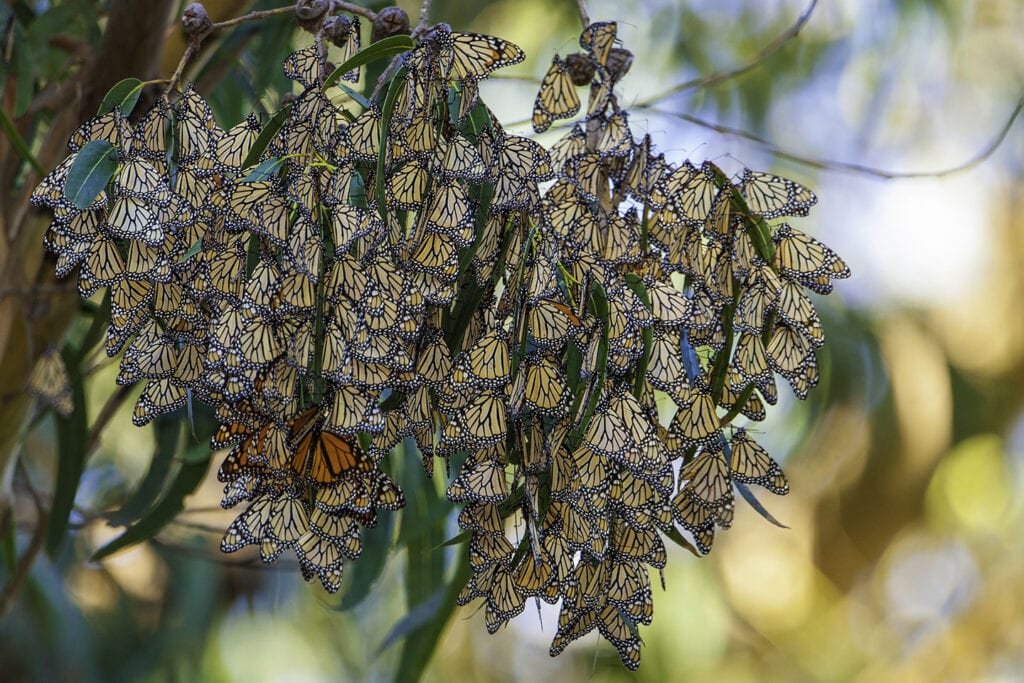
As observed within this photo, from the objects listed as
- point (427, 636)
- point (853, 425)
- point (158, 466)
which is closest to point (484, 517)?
point (427, 636)

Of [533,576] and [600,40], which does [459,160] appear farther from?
[533,576]

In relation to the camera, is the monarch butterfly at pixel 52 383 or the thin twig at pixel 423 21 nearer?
the thin twig at pixel 423 21

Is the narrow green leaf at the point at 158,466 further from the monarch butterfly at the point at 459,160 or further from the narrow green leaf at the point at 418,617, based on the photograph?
the monarch butterfly at the point at 459,160

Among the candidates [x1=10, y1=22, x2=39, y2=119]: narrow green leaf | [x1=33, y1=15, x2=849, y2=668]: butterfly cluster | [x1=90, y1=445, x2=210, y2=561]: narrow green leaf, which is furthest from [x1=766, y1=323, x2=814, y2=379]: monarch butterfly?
[x1=10, y1=22, x2=39, y2=119]: narrow green leaf

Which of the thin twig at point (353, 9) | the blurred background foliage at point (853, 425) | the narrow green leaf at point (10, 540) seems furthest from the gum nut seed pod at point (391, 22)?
the blurred background foliage at point (853, 425)

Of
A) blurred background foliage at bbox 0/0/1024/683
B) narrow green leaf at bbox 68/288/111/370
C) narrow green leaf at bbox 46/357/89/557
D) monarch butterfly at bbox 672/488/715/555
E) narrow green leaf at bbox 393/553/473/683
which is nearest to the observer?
monarch butterfly at bbox 672/488/715/555

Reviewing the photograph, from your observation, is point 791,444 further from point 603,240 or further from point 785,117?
point 603,240

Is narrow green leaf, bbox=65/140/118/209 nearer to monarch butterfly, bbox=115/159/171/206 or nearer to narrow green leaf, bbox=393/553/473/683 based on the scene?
monarch butterfly, bbox=115/159/171/206
